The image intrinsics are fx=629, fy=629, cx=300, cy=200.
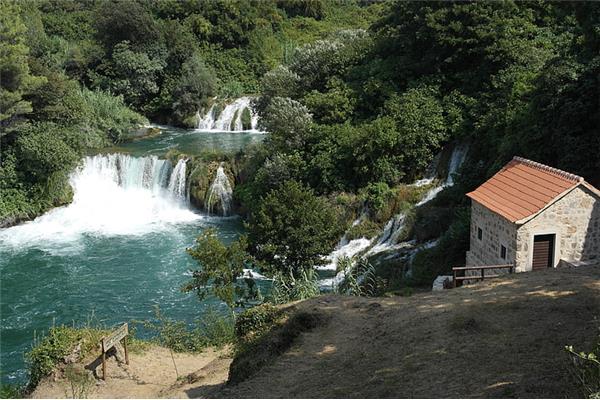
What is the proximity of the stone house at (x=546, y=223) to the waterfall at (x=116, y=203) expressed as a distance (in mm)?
15104

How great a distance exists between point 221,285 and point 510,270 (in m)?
6.26

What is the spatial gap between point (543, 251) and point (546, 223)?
639mm

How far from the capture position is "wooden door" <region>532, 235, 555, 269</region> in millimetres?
13320

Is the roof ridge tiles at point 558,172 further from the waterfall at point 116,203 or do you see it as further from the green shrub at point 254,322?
the waterfall at point 116,203

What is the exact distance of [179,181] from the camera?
2789 cm

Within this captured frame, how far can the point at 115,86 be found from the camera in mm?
42469

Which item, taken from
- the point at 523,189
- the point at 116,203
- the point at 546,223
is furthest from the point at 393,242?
the point at 116,203

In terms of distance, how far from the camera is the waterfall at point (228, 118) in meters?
39.4

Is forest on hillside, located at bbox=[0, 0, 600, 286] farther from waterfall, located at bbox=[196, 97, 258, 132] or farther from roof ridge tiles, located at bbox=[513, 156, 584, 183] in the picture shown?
waterfall, located at bbox=[196, 97, 258, 132]

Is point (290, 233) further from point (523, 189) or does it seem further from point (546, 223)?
point (546, 223)

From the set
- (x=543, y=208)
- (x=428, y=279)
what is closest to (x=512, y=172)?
(x=543, y=208)

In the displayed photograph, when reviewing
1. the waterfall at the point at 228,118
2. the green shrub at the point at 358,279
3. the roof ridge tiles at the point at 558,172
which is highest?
the waterfall at the point at 228,118

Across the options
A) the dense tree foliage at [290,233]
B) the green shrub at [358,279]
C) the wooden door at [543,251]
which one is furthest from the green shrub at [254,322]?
the wooden door at [543,251]

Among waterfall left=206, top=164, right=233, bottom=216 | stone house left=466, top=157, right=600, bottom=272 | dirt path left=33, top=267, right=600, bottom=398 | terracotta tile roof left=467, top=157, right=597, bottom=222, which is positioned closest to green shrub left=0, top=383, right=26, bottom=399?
dirt path left=33, top=267, right=600, bottom=398
